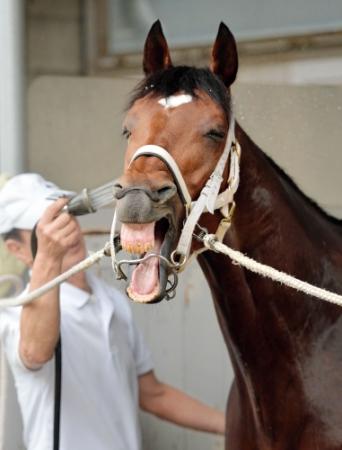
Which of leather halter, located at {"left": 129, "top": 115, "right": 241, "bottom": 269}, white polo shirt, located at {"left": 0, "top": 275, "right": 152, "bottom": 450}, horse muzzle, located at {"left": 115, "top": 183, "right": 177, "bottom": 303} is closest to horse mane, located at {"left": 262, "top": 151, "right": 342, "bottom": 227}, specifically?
leather halter, located at {"left": 129, "top": 115, "right": 241, "bottom": 269}

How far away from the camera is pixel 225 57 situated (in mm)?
1913

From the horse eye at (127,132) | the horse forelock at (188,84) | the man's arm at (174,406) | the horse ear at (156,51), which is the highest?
the horse ear at (156,51)

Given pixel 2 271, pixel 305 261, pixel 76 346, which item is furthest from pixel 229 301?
pixel 2 271

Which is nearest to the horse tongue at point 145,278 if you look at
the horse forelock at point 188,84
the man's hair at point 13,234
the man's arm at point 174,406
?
the horse forelock at point 188,84

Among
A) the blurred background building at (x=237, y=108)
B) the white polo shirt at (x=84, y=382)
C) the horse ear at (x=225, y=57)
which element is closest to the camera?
the horse ear at (x=225, y=57)

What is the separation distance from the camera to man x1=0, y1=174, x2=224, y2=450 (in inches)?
89.0

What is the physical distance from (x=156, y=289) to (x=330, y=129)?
174 cm

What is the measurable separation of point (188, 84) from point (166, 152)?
0.58ft

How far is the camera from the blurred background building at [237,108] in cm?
321

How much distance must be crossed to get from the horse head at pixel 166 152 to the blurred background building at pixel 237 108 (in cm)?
122

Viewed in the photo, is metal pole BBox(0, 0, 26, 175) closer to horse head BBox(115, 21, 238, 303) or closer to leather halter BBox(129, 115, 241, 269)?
horse head BBox(115, 21, 238, 303)

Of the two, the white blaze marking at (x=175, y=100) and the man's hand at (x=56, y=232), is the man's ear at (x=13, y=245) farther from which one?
the white blaze marking at (x=175, y=100)

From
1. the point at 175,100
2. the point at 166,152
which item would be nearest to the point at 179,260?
the point at 166,152

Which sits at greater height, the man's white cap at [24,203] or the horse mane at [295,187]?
the horse mane at [295,187]
